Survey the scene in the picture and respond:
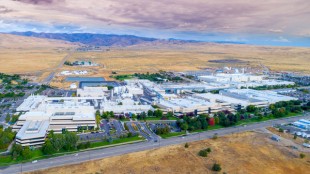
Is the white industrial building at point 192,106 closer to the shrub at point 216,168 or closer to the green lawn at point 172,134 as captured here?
the green lawn at point 172,134

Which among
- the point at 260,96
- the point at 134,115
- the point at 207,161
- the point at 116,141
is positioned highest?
the point at 260,96

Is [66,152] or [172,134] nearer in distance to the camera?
[66,152]

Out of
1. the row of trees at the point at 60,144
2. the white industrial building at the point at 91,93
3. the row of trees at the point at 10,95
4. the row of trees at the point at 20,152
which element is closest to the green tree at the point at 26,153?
the row of trees at the point at 20,152

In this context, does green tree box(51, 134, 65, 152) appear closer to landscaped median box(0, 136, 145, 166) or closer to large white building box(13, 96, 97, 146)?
landscaped median box(0, 136, 145, 166)

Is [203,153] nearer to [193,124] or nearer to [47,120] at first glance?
[193,124]

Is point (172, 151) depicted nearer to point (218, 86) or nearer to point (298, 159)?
point (298, 159)

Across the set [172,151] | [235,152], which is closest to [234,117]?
[235,152]

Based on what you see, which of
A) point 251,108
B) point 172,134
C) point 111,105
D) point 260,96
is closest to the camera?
→ point 172,134

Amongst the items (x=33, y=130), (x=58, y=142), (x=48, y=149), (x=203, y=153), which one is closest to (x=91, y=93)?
(x=33, y=130)

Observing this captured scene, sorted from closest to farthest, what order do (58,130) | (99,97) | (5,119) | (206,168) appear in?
1. (206,168)
2. (58,130)
3. (5,119)
4. (99,97)
